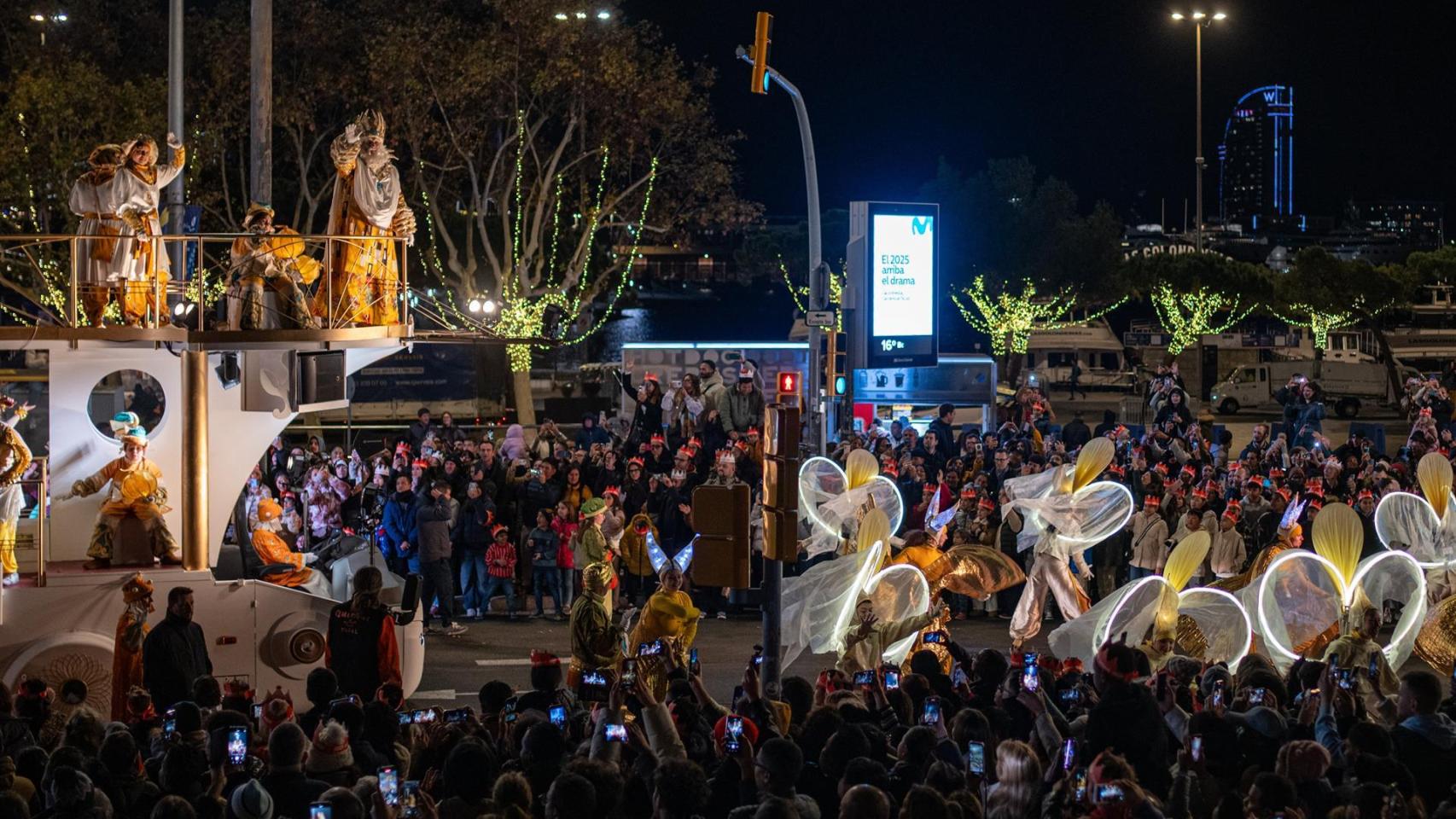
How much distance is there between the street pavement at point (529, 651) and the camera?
46.9 ft

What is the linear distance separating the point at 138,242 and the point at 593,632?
4.53 metres

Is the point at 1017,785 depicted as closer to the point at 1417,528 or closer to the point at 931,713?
the point at 931,713

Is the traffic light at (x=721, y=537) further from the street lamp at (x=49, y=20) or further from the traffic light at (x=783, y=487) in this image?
the street lamp at (x=49, y=20)

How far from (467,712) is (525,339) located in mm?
5770

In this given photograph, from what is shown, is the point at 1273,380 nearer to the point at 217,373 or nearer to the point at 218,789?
the point at 217,373

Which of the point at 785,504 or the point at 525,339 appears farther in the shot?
the point at 525,339

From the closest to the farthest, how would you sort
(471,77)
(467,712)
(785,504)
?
(467,712) → (785,504) → (471,77)

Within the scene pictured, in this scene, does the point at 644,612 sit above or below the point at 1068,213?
below

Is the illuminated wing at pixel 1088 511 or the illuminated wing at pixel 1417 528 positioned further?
the illuminated wing at pixel 1088 511

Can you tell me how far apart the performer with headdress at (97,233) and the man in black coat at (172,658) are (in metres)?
2.39

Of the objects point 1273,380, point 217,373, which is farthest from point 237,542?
point 1273,380

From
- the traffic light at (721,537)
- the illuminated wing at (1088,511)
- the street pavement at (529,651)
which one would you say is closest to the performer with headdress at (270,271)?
the street pavement at (529,651)

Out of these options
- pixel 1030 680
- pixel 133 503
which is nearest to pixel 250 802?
pixel 1030 680

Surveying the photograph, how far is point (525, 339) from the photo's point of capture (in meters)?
13.5
